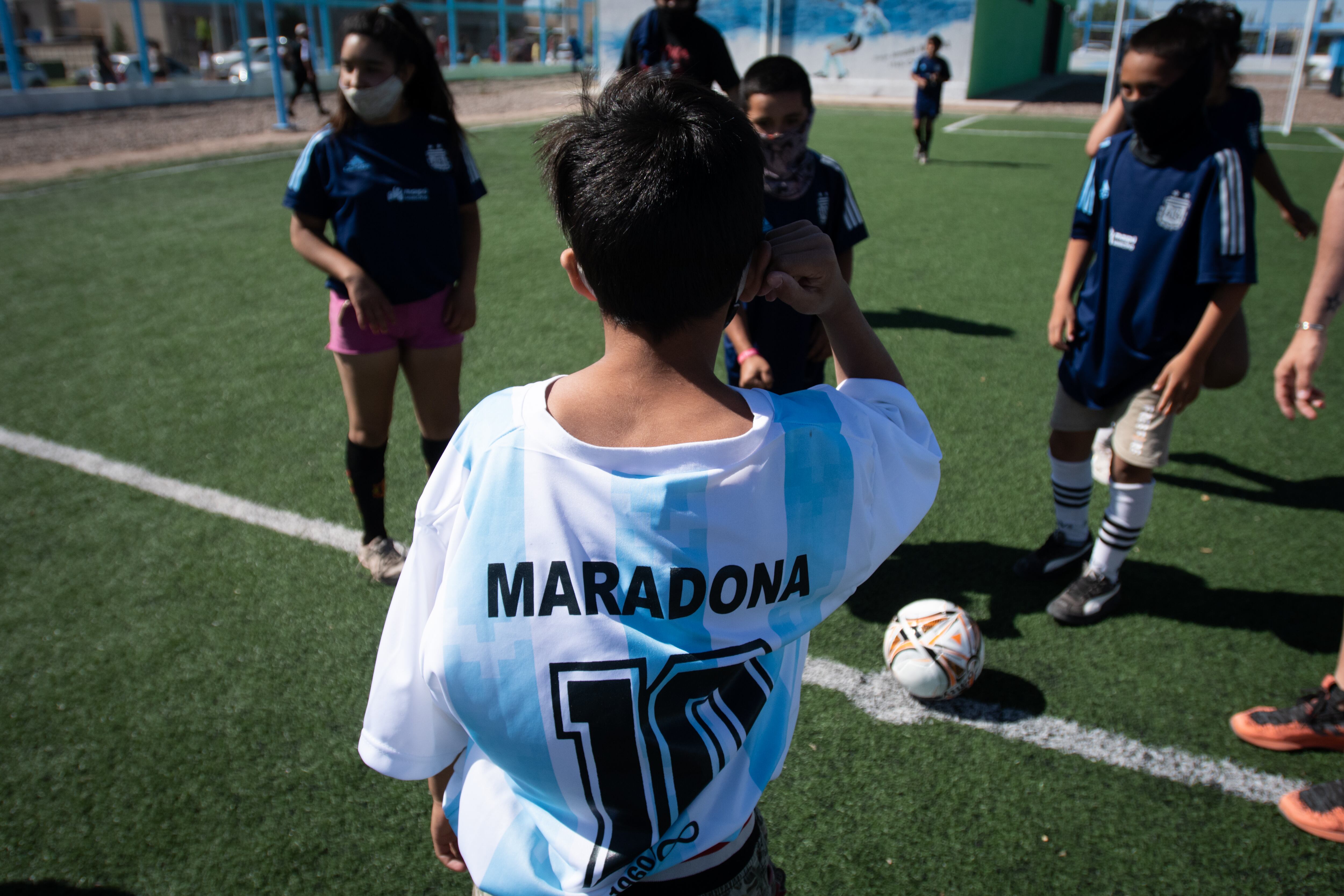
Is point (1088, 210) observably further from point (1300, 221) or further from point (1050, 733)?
point (1300, 221)

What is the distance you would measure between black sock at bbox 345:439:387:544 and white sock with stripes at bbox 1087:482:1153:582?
2.94m

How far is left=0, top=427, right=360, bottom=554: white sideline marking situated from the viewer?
4.00m

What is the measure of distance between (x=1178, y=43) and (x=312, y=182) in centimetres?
307

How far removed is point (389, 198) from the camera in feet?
10.4

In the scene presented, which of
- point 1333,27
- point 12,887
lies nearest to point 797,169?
point 12,887

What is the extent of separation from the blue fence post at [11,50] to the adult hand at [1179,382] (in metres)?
23.6

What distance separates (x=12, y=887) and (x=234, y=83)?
2939cm

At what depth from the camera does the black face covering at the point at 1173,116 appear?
9.25ft

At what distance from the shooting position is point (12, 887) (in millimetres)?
2320

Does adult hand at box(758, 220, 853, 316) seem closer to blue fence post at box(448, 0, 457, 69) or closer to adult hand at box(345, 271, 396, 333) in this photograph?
adult hand at box(345, 271, 396, 333)

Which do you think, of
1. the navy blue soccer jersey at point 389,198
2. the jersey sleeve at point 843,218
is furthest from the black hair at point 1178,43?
the navy blue soccer jersey at point 389,198

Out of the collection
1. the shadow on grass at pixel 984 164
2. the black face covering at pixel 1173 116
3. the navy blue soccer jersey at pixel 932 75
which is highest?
the navy blue soccer jersey at pixel 932 75

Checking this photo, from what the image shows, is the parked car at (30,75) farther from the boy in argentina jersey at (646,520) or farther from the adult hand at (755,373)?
the boy in argentina jersey at (646,520)

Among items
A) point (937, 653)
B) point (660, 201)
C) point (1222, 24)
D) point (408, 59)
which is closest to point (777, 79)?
point (408, 59)
